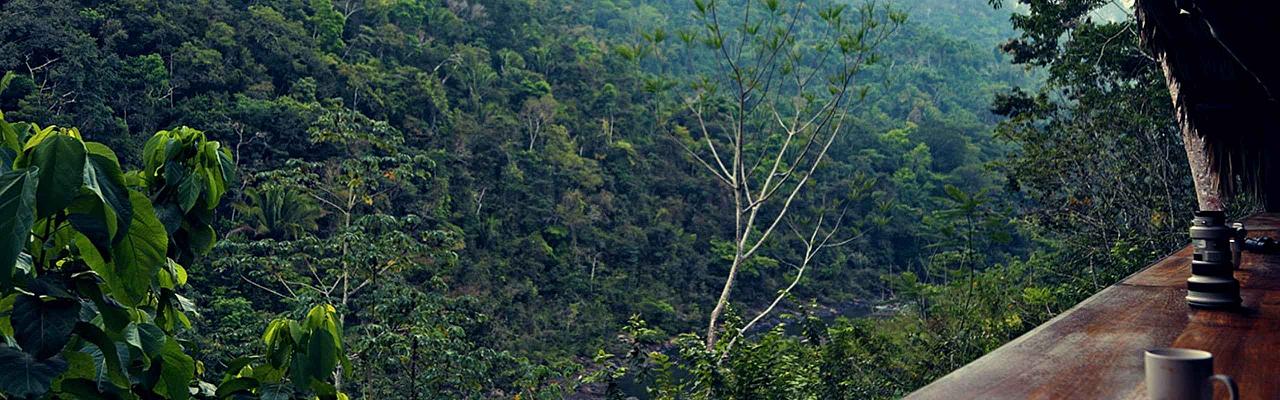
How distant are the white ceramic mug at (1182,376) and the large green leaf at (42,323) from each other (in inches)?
39.4

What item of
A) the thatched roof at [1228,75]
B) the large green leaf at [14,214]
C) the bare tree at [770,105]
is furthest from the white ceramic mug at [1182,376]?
the bare tree at [770,105]

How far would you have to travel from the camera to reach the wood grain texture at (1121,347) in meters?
0.79

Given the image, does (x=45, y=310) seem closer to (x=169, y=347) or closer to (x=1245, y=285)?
Answer: (x=169, y=347)

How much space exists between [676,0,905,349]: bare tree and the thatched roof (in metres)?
2.28

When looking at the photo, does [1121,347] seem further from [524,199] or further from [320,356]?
[524,199]

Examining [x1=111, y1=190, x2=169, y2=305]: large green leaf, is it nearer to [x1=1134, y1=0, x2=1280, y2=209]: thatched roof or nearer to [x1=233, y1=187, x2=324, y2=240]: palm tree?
[x1=1134, y1=0, x2=1280, y2=209]: thatched roof

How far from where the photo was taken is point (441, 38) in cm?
2330

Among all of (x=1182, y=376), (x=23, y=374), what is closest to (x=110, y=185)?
(x=23, y=374)

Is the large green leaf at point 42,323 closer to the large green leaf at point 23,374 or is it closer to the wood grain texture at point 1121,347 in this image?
the large green leaf at point 23,374

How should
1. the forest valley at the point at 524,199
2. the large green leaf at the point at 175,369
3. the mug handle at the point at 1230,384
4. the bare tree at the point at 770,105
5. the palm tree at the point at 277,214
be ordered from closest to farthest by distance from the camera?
the mug handle at the point at 1230,384, the large green leaf at the point at 175,369, the forest valley at the point at 524,199, the bare tree at the point at 770,105, the palm tree at the point at 277,214

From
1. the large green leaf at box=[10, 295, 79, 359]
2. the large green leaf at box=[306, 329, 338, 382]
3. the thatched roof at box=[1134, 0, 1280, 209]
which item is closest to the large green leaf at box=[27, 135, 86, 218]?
the large green leaf at box=[10, 295, 79, 359]

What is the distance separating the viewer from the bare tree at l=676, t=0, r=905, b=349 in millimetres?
7391

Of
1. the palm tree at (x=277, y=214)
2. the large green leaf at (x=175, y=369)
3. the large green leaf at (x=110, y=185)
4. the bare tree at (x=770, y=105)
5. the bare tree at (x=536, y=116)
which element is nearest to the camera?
the large green leaf at (x=110, y=185)

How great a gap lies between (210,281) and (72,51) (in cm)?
452
